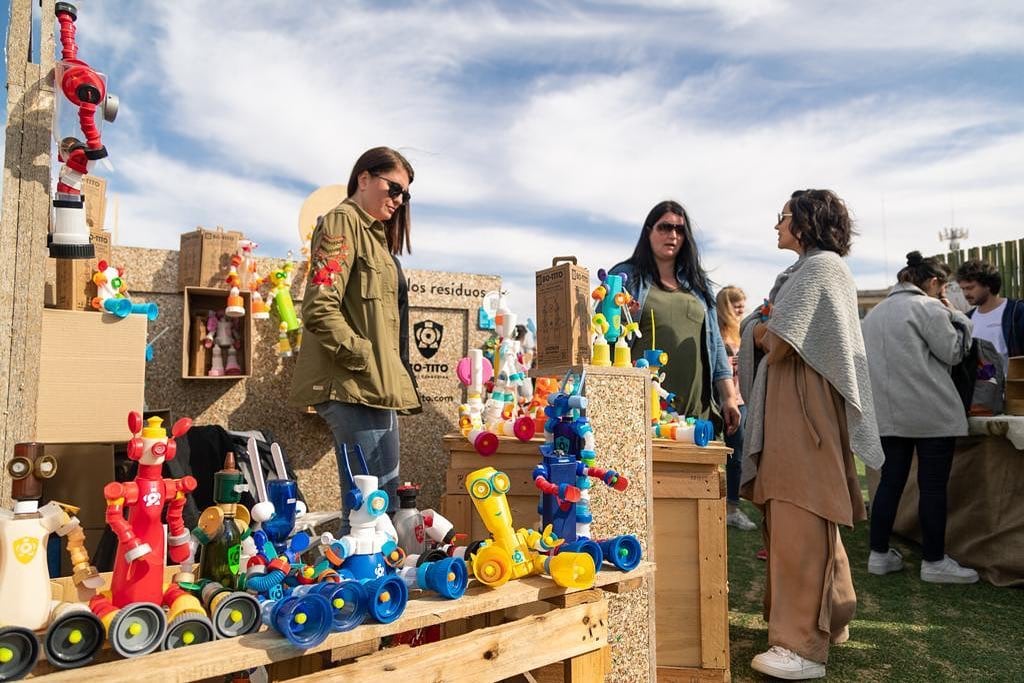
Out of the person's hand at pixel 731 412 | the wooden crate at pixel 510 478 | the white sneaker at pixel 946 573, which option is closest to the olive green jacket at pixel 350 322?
the wooden crate at pixel 510 478

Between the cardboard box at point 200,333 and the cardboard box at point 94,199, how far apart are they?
718 millimetres

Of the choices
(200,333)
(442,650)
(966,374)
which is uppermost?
(200,333)

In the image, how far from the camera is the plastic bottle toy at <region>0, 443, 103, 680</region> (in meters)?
1.20

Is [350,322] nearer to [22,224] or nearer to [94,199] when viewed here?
[22,224]

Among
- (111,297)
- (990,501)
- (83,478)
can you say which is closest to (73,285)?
(111,297)

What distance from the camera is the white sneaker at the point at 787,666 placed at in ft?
8.33

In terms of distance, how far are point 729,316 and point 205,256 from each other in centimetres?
→ 352

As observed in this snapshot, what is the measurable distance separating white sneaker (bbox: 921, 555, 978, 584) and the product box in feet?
9.09

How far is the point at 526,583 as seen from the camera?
67.6 inches

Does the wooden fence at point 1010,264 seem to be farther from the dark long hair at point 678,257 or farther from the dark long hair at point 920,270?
the dark long hair at point 678,257

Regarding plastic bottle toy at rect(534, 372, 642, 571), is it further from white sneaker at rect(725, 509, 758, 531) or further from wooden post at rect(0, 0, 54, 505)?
white sneaker at rect(725, 509, 758, 531)

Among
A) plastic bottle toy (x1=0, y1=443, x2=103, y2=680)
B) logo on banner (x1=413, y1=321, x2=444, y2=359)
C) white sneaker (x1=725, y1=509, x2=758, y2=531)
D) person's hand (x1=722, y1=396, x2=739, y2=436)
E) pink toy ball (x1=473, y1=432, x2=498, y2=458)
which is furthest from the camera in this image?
white sneaker (x1=725, y1=509, x2=758, y2=531)

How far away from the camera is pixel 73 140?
1.89 metres

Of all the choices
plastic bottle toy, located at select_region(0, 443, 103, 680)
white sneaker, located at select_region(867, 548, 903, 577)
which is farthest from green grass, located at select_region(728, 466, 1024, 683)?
plastic bottle toy, located at select_region(0, 443, 103, 680)
